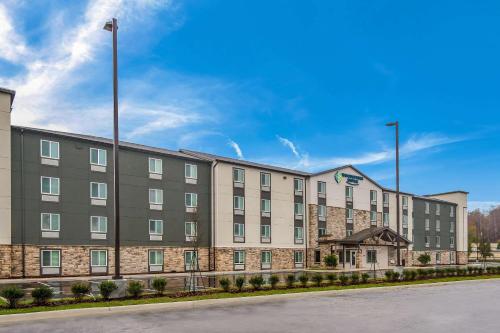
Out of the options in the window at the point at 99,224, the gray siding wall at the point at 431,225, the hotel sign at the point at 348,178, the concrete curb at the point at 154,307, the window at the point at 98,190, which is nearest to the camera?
the concrete curb at the point at 154,307

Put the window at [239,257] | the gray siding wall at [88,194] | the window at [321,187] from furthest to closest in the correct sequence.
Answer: the window at [321,187], the window at [239,257], the gray siding wall at [88,194]

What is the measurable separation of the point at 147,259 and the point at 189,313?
24.6 metres

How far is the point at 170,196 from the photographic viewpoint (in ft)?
137

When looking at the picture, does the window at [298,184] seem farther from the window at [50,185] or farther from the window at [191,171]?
the window at [50,185]

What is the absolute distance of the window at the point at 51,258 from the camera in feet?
111

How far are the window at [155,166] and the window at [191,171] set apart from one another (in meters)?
2.65

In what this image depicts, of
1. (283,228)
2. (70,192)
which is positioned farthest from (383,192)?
(70,192)

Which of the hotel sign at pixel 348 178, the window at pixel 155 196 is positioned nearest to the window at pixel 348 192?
the hotel sign at pixel 348 178

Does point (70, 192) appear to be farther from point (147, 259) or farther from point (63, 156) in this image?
point (147, 259)

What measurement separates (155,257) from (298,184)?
1783 cm

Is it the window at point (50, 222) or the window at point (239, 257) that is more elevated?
the window at point (50, 222)

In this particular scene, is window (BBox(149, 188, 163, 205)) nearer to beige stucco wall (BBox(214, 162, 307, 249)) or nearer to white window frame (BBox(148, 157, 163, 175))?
white window frame (BBox(148, 157, 163, 175))

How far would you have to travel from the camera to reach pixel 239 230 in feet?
149

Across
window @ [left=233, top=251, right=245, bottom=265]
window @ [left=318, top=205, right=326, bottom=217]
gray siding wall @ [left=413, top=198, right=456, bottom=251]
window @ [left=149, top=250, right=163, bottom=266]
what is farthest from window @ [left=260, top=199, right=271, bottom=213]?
gray siding wall @ [left=413, top=198, right=456, bottom=251]
